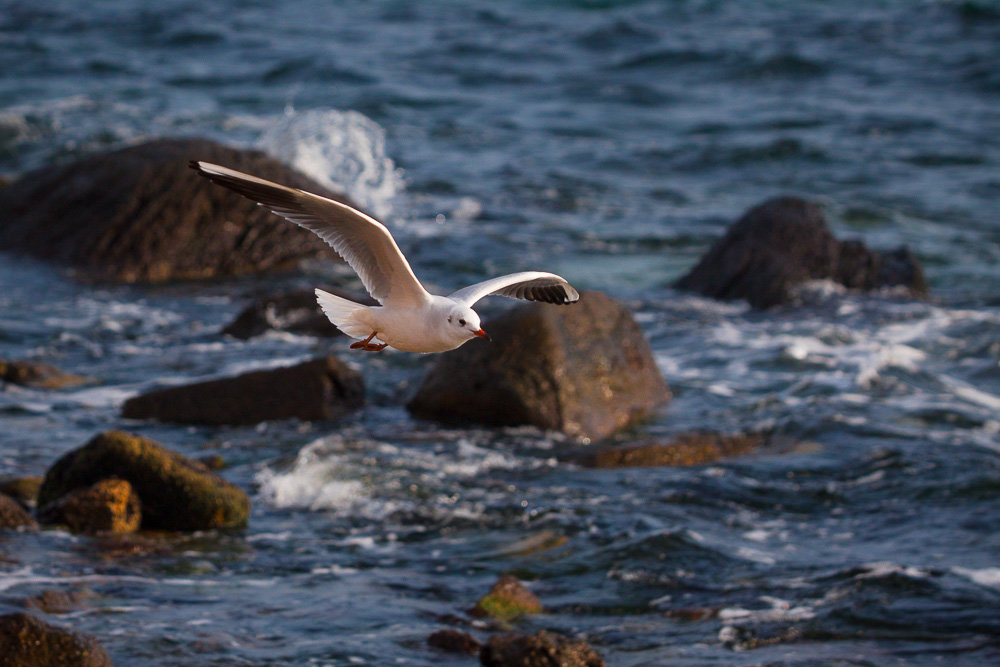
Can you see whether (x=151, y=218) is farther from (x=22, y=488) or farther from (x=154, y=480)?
(x=154, y=480)

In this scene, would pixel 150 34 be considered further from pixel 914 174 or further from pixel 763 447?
pixel 763 447

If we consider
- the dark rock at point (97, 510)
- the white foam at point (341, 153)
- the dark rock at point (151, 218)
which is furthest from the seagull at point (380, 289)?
the white foam at point (341, 153)

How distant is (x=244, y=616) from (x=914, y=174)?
14.2m

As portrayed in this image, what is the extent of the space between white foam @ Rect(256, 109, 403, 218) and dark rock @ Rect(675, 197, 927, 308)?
15.6ft

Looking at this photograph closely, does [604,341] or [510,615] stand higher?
[604,341]

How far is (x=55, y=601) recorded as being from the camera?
260 inches

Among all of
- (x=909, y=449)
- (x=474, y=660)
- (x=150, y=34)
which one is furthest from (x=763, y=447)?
(x=150, y=34)

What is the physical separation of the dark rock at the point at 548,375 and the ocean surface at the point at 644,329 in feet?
0.67

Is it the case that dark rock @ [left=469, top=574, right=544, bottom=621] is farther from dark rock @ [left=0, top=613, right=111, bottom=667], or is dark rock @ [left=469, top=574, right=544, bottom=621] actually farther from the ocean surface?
dark rock @ [left=0, top=613, right=111, bottom=667]

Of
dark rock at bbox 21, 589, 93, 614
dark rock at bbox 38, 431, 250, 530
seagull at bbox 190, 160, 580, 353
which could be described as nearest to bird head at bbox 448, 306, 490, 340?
seagull at bbox 190, 160, 580, 353

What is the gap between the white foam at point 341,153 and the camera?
17094 millimetres

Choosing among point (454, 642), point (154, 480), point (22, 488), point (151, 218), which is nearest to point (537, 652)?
point (454, 642)

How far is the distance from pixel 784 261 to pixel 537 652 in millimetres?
8020

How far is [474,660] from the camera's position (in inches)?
248
